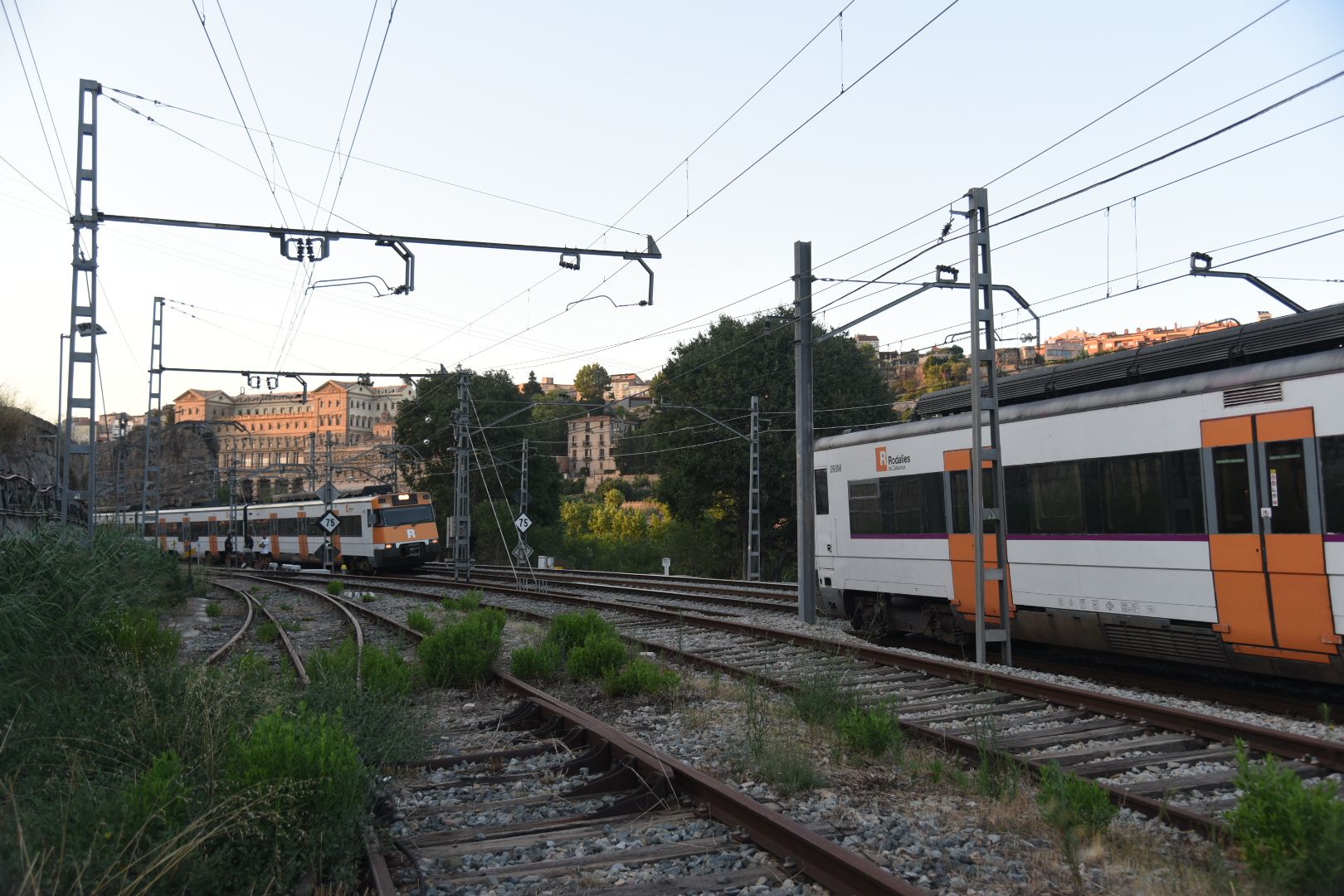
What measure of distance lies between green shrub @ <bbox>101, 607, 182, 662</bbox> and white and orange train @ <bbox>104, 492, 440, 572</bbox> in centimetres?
2266

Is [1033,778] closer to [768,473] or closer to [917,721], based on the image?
[917,721]

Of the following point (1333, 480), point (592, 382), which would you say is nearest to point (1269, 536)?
point (1333, 480)

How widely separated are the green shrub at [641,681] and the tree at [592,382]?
142878 mm

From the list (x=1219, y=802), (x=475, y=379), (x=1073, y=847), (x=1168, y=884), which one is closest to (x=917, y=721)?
(x=1219, y=802)

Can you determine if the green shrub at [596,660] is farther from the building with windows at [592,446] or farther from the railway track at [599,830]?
the building with windows at [592,446]

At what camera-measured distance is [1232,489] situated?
949 cm

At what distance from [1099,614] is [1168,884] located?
6.74 metres

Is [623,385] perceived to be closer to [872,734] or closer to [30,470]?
[30,470]

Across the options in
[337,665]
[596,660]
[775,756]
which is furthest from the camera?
[596,660]

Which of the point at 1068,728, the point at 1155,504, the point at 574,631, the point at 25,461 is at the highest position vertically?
the point at 25,461

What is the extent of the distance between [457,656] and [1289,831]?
889 centimetres

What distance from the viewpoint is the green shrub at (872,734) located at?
7.46 meters

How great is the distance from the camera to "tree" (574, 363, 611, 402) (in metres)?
160

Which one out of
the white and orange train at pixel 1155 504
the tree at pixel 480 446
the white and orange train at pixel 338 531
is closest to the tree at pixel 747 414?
the white and orange train at pixel 338 531
